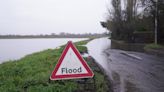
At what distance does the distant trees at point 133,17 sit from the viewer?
108 ft

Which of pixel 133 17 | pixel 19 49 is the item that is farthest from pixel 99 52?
pixel 133 17

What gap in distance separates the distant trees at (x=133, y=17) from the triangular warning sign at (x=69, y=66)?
1090 inches

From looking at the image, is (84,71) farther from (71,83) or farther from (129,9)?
(129,9)

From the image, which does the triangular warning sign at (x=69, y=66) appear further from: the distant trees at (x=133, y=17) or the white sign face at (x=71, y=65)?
the distant trees at (x=133, y=17)

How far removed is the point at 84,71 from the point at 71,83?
1579 millimetres

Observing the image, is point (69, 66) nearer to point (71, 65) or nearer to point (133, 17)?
point (71, 65)

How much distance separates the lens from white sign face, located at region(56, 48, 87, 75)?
5832 millimetres

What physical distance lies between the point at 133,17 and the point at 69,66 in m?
45.3

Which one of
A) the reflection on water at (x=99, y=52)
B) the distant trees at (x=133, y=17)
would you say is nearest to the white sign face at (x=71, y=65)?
the reflection on water at (x=99, y=52)

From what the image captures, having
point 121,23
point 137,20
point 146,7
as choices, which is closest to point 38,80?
point 146,7

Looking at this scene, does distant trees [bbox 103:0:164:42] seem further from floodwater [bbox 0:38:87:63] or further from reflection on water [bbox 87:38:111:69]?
floodwater [bbox 0:38:87:63]

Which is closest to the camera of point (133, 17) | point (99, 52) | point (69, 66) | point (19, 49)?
point (69, 66)

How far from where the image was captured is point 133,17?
1941 inches

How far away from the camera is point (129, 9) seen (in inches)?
1991
